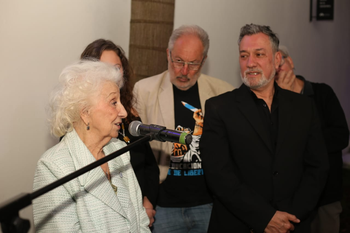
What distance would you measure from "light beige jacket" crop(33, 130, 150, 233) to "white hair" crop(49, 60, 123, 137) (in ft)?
0.25

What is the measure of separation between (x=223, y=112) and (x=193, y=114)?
0.36 m

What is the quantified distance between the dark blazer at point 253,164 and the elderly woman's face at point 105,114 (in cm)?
72

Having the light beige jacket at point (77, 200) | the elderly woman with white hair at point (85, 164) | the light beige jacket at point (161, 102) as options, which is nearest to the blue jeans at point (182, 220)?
the light beige jacket at point (161, 102)

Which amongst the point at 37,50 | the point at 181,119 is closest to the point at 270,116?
the point at 181,119

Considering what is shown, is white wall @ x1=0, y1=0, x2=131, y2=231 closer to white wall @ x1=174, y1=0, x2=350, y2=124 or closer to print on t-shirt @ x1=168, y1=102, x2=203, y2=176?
print on t-shirt @ x1=168, y1=102, x2=203, y2=176

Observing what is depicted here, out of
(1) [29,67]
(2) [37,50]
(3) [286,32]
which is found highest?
(3) [286,32]

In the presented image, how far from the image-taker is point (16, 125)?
2377 millimetres

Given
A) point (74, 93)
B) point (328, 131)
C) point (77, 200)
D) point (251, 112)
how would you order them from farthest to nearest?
1. point (328, 131)
2. point (251, 112)
3. point (74, 93)
4. point (77, 200)

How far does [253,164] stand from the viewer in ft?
7.41

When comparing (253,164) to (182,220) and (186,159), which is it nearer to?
(186,159)

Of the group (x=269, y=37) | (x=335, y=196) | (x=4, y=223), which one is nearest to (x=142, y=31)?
(x=269, y=37)

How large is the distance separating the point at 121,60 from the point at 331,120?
184 centimetres

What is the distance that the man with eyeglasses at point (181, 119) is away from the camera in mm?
2514

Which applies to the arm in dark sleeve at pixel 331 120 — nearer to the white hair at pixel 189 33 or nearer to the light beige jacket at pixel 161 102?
the light beige jacket at pixel 161 102
